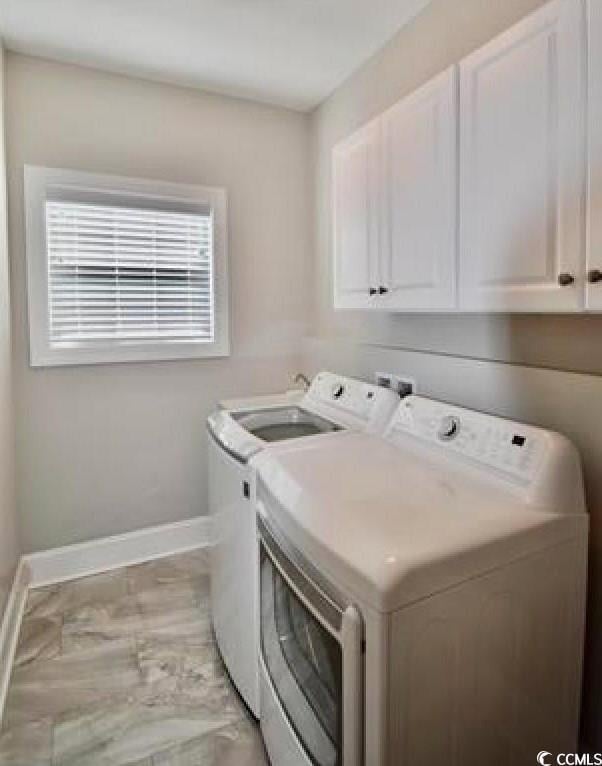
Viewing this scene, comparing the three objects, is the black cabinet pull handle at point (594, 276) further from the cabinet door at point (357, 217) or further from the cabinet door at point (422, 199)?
the cabinet door at point (357, 217)

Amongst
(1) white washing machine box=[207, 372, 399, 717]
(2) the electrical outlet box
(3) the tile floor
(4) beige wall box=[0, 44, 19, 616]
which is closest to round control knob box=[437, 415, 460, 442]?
(1) white washing machine box=[207, 372, 399, 717]

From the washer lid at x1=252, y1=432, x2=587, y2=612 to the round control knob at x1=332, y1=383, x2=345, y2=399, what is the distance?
58cm

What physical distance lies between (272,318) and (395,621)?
7.33ft

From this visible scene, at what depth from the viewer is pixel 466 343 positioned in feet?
6.07

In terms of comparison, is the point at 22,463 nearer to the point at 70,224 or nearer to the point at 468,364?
the point at 70,224

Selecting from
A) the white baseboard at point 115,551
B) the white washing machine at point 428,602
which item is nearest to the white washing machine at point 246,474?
the white washing machine at point 428,602

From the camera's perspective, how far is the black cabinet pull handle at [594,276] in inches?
40.2

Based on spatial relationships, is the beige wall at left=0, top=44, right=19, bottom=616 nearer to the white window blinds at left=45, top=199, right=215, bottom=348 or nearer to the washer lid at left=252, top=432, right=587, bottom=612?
the white window blinds at left=45, top=199, right=215, bottom=348

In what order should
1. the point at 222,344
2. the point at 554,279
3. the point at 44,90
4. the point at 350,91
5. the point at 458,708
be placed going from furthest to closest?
1. the point at 222,344
2. the point at 350,91
3. the point at 44,90
4. the point at 554,279
5. the point at 458,708

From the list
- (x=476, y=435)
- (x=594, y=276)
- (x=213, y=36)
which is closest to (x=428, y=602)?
(x=476, y=435)

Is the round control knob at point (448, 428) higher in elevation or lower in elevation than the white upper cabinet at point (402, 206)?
lower

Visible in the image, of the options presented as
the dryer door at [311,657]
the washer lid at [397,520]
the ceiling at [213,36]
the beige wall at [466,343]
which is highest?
the ceiling at [213,36]

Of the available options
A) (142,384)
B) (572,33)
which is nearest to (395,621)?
(572,33)

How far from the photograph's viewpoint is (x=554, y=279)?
1.13 m
